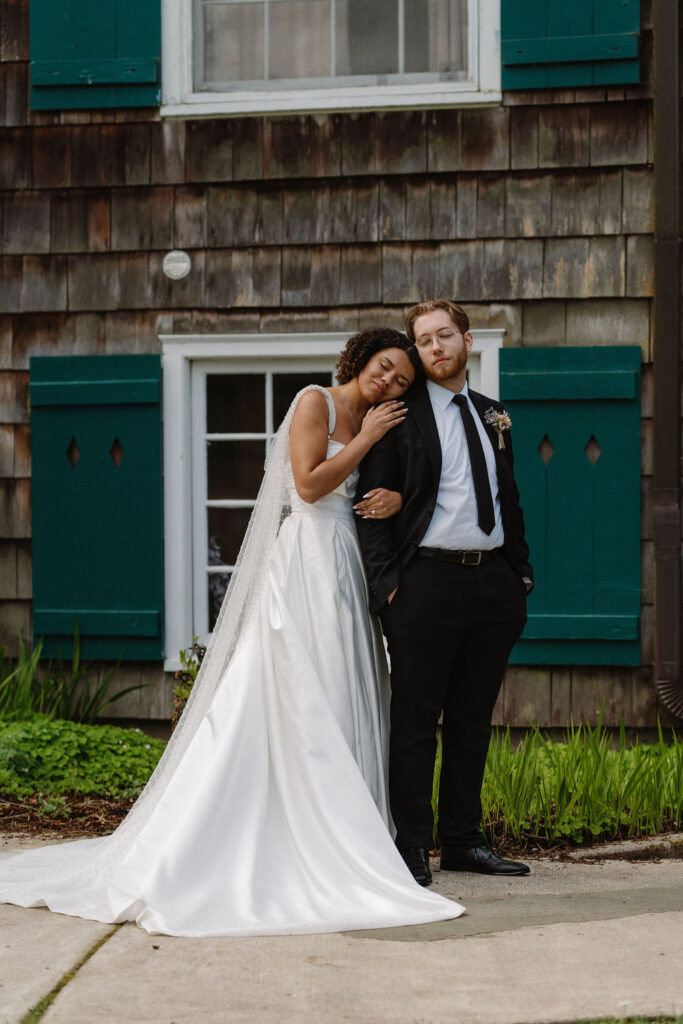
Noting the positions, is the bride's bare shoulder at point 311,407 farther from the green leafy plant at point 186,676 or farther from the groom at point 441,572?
the green leafy plant at point 186,676

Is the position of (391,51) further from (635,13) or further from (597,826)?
(597,826)

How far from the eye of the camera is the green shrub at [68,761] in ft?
15.6

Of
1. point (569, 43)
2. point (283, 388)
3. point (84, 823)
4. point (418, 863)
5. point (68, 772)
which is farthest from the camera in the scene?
point (283, 388)

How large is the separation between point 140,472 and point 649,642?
2.40 metres

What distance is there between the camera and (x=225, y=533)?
5625mm

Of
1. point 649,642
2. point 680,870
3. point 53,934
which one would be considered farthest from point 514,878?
point 649,642

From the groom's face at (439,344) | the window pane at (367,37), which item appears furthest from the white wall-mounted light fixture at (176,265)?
the groom's face at (439,344)

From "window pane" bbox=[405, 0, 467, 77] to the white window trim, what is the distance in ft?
4.32

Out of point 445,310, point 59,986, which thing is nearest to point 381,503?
point 445,310

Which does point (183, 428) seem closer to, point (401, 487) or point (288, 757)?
point (401, 487)

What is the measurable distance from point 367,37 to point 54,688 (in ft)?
10.9

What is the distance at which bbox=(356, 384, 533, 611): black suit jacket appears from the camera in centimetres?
349

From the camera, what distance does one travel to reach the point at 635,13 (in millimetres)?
5133

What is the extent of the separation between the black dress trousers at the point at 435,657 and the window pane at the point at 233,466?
220cm
